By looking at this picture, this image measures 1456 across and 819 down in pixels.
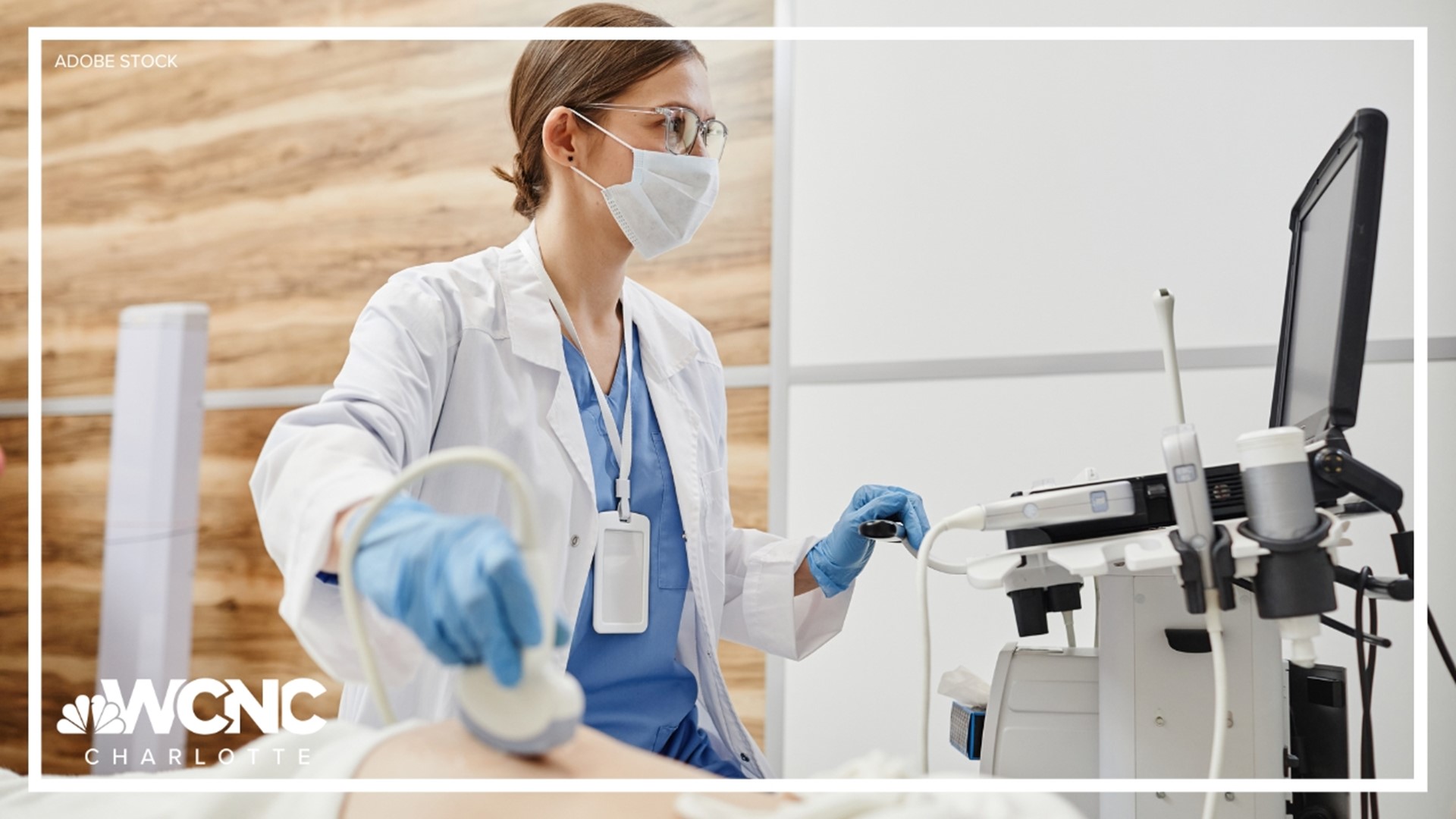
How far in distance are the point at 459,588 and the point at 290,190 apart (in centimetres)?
135

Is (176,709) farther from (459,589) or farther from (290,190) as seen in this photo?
(459,589)

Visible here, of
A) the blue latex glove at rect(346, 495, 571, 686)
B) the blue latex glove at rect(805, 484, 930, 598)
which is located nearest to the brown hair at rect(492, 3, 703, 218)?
the blue latex glove at rect(805, 484, 930, 598)

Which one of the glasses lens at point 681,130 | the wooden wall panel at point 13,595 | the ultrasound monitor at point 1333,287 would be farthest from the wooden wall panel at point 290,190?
the ultrasound monitor at point 1333,287

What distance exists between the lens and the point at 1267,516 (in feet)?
2.68

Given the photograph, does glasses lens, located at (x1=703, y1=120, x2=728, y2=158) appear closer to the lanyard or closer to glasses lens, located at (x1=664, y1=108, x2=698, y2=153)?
glasses lens, located at (x1=664, y1=108, x2=698, y2=153)

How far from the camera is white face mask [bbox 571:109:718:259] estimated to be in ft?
4.25

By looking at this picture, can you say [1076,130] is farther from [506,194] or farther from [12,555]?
A: [12,555]

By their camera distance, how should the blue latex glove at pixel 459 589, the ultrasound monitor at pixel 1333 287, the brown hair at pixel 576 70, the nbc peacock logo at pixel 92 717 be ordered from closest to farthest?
the blue latex glove at pixel 459 589, the ultrasound monitor at pixel 1333 287, the brown hair at pixel 576 70, the nbc peacock logo at pixel 92 717

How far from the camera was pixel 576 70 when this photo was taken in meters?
1.29

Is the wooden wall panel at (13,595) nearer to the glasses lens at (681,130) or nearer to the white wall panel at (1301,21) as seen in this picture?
the glasses lens at (681,130)

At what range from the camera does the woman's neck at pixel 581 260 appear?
1347 mm

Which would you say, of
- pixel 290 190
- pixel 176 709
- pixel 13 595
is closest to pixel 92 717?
pixel 176 709

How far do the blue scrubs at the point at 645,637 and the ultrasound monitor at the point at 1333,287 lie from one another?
0.74 metres

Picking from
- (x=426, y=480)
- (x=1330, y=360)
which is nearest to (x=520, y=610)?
(x=426, y=480)
